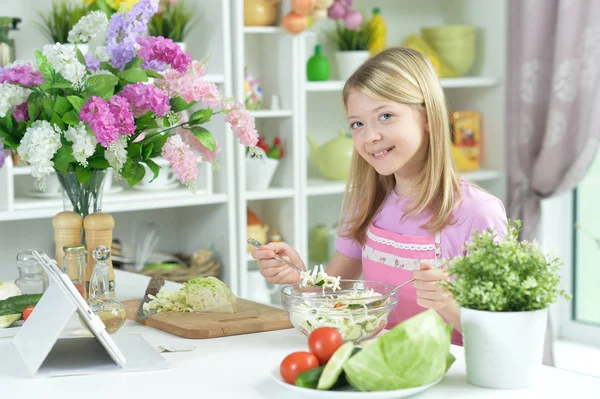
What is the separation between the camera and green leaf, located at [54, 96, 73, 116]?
1.87 meters

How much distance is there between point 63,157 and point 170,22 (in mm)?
1616

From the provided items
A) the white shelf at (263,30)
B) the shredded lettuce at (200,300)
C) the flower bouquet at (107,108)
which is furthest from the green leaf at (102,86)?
the white shelf at (263,30)

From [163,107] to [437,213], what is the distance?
2.15ft

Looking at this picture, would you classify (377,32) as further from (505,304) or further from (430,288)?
(505,304)

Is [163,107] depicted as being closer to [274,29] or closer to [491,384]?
[491,384]

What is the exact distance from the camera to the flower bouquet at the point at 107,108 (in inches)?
73.0

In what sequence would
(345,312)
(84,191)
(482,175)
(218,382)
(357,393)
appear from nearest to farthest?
(357,393)
(218,382)
(345,312)
(84,191)
(482,175)

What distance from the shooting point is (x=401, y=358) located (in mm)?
1263

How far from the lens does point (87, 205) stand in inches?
81.5

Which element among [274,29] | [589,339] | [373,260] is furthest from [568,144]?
[373,260]

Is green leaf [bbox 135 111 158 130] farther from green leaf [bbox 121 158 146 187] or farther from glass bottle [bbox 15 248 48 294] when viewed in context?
glass bottle [bbox 15 248 48 294]

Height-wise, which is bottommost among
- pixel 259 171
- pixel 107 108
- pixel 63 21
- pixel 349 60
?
pixel 259 171

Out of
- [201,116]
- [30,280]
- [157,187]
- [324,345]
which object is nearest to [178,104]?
[201,116]

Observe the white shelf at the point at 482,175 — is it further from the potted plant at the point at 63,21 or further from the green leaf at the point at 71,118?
the green leaf at the point at 71,118
